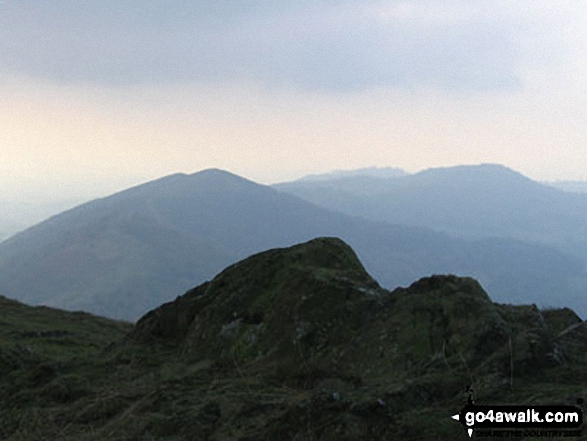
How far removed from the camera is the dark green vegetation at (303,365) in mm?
8602

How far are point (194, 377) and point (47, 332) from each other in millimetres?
25032

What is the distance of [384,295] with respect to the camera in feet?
45.2

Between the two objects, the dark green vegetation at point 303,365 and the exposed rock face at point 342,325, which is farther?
the exposed rock face at point 342,325

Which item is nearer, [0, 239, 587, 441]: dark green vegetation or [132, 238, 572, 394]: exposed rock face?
[0, 239, 587, 441]: dark green vegetation

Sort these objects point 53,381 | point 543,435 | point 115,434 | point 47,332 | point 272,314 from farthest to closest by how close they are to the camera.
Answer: point 47,332, point 272,314, point 53,381, point 115,434, point 543,435

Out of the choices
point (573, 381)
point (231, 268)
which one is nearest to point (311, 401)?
point (573, 381)

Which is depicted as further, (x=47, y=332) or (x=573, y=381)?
(x=47, y=332)

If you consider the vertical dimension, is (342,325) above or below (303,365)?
above

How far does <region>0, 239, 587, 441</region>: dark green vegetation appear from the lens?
860 centimetres

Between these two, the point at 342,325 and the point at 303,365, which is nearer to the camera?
the point at 303,365

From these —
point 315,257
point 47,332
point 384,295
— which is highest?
point 315,257

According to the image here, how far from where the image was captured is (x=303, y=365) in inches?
480

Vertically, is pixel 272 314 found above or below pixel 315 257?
below

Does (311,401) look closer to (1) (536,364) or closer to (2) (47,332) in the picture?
(1) (536,364)
